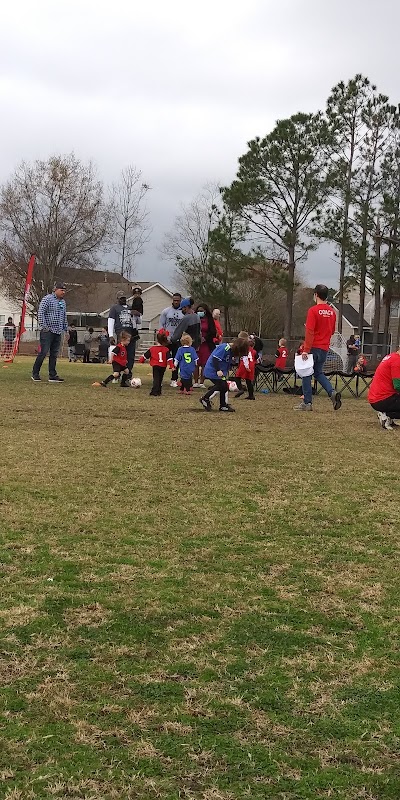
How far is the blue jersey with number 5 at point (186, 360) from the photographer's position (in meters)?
12.6

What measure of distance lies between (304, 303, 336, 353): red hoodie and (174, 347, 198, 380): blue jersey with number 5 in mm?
2591

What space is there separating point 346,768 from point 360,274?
3773cm

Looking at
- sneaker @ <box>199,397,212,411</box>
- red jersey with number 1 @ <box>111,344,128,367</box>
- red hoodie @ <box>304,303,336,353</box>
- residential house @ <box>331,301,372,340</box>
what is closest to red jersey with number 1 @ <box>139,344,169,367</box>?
red jersey with number 1 @ <box>111,344,128,367</box>

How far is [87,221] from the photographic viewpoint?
149 ft

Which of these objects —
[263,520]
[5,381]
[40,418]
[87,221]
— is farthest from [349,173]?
[263,520]

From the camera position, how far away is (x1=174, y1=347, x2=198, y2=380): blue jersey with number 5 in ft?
41.4

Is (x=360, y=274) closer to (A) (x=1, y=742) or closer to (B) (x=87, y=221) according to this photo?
(B) (x=87, y=221)

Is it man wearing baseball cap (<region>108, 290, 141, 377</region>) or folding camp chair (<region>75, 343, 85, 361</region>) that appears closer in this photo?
man wearing baseball cap (<region>108, 290, 141, 377</region>)

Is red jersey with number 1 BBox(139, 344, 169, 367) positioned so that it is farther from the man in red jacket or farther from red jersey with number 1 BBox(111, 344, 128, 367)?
the man in red jacket

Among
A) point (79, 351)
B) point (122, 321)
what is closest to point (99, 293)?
point (79, 351)

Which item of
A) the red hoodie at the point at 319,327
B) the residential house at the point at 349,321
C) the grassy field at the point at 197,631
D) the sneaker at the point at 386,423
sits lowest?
the grassy field at the point at 197,631

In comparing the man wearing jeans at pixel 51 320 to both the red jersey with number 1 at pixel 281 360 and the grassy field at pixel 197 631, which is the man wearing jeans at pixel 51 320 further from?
the grassy field at pixel 197 631

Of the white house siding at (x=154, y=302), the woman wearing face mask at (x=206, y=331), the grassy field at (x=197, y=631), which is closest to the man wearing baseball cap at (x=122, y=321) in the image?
the woman wearing face mask at (x=206, y=331)

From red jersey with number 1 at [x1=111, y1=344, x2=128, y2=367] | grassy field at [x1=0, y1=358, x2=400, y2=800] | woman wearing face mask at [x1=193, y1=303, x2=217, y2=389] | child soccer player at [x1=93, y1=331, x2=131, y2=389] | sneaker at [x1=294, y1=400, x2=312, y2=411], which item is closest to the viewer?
grassy field at [x1=0, y1=358, x2=400, y2=800]
